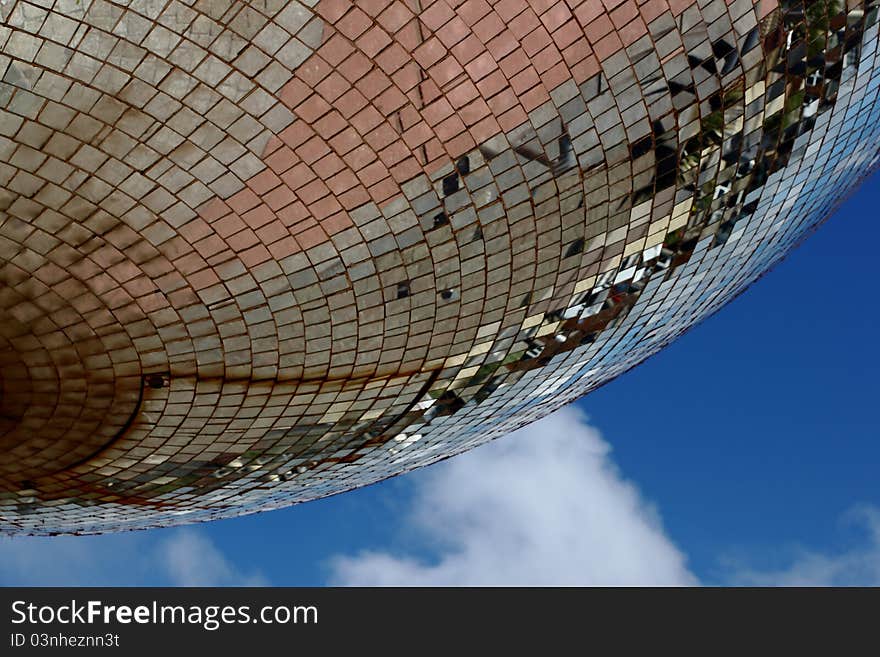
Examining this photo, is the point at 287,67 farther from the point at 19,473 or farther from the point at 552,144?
the point at 19,473

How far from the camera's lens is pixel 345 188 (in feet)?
25.6

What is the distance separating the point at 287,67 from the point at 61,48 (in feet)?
5.38

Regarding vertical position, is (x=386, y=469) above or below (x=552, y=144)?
above

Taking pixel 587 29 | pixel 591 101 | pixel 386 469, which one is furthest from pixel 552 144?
pixel 386 469

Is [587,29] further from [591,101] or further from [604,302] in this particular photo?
[604,302]

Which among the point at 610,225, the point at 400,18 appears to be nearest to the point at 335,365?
the point at 610,225

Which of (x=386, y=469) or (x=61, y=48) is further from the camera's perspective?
(x=386, y=469)

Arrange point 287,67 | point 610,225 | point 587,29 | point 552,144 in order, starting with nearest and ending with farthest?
point 287,67
point 587,29
point 552,144
point 610,225

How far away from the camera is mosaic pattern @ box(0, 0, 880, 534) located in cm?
693

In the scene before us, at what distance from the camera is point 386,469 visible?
1658cm

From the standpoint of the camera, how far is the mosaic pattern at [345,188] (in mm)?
6930
